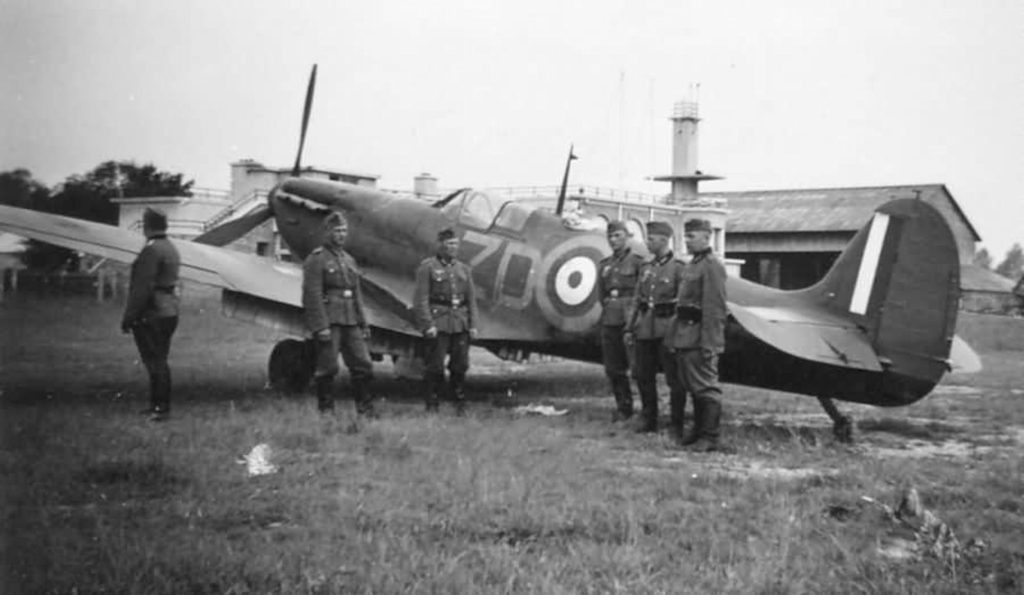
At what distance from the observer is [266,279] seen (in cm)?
967

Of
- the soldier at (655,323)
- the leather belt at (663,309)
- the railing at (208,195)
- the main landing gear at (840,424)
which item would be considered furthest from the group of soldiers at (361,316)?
the railing at (208,195)

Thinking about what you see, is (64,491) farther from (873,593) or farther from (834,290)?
(834,290)

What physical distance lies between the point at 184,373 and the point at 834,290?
24.8 feet

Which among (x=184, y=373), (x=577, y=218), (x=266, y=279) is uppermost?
(x=577, y=218)

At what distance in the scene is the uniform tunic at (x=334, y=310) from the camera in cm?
802

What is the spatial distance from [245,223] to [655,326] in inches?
258

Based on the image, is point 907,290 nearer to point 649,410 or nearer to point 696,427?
point 696,427

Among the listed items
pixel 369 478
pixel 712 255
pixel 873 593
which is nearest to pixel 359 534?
pixel 369 478

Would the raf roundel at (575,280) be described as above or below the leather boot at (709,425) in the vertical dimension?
above

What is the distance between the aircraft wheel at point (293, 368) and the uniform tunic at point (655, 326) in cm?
362

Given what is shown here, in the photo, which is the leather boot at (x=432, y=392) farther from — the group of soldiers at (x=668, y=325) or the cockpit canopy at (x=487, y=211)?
the cockpit canopy at (x=487, y=211)

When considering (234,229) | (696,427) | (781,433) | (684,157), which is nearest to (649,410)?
Result: (696,427)

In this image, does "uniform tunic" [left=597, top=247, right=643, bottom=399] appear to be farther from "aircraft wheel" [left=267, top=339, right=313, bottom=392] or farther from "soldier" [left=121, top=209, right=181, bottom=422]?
"soldier" [left=121, top=209, right=181, bottom=422]

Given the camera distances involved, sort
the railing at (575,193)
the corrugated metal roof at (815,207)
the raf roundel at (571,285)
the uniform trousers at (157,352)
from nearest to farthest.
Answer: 1. the uniform trousers at (157,352)
2. the raf roundel at (571,285)
3. the railing at (575,193)
4. the corrugated metal roof at (815,207)
